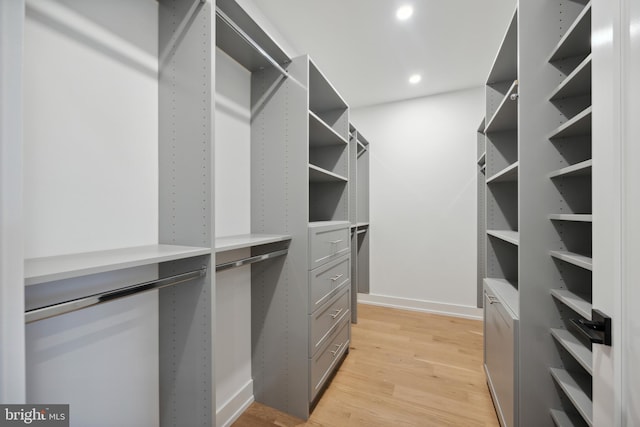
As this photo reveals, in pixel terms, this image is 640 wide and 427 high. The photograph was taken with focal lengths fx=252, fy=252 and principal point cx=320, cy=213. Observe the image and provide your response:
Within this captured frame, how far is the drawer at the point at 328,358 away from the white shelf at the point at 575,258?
1.42 meters

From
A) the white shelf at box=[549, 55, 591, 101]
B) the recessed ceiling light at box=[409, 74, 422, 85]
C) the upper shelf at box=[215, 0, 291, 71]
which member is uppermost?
the recessed ceiling light at box=[409, 74, 422, 85]

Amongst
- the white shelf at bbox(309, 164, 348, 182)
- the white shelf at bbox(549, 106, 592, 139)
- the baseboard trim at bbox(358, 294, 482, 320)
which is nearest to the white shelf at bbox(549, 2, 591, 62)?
the white shelf at bbox(549, 106, 592, 139)

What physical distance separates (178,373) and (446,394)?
1.78 metres

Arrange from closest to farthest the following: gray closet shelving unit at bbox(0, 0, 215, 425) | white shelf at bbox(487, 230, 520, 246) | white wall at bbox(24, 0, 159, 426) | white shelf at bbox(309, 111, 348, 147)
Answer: white wall at bbox(24, 0, 159, 426), gray closet shelving unit at bbox(0, 0, 215, 425), white shelf at bbox(487, 230, 520, 246), white shelf at bbox(309, 111, 348, 147)

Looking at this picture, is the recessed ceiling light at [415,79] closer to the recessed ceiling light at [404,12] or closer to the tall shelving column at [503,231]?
the recessed ceiling light at [404,12]

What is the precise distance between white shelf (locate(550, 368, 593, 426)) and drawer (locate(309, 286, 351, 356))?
1206 millimetres

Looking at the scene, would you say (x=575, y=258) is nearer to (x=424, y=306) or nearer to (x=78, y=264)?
(x=78, y=264)

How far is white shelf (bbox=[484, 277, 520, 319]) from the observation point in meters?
1.35

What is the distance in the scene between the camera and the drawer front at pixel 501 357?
1254 millimetres

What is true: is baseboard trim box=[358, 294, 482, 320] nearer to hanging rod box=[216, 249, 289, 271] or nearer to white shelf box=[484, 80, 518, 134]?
white shelf box=[484, 80, 518, 134]

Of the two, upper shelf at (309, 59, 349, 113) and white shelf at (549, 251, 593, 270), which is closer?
white shelf at (549, 251, 593, 270)

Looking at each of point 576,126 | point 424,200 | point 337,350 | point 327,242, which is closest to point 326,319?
point 337,350

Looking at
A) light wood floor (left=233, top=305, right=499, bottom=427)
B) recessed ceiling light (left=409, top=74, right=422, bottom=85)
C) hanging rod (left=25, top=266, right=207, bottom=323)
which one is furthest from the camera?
recessed ceiling light (left=409, top=74, right=422, bottom=85)

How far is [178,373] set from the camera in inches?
43.6
